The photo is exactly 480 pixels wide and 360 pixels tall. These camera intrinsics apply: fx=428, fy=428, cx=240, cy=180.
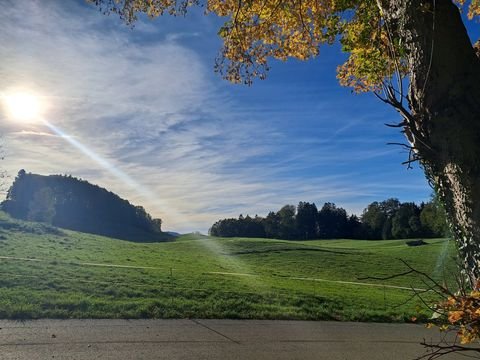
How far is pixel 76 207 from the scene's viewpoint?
4823 inches

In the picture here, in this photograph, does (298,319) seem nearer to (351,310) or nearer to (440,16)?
(351,310)

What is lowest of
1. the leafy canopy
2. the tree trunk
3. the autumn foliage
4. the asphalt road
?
the asphalt road

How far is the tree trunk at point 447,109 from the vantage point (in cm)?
337

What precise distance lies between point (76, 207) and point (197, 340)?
122m

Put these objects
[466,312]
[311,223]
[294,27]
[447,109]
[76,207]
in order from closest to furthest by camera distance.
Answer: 1. [466,312]
2. [447,109]
3. [294,27]
4. [76,207]
5. [311,223]

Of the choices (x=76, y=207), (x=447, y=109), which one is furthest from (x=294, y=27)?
(x=76, y=207)

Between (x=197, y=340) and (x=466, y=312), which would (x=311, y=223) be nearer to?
(x=197, y=340)

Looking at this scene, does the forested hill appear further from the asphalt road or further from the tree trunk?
the tree trunk

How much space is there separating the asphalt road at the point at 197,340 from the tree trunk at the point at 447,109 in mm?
6392

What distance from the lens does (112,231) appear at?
11350cm

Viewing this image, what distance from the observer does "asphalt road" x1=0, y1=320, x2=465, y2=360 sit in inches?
329

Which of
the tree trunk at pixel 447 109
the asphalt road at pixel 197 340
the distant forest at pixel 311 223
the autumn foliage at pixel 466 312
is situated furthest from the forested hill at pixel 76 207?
the autumn foliage at pixel 466 312

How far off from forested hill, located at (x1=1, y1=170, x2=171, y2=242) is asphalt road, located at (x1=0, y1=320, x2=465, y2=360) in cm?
8766

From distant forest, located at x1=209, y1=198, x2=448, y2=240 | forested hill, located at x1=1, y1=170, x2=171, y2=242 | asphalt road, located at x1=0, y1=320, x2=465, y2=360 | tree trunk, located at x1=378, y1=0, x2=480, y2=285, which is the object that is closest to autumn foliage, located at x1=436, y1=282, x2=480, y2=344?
tree trunk, located at x1=378, y1=0, x2=480, y2=285
